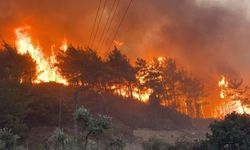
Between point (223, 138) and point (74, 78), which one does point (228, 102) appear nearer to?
point (74, 78)

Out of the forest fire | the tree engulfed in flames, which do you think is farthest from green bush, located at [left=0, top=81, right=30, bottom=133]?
the tree engulfed in flames

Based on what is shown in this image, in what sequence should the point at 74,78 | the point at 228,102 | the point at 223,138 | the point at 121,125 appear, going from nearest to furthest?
the point at 223,138 < the point at 121,125 < the point at 74,78 < the point at 228,102

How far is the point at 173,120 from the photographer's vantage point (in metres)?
66.1

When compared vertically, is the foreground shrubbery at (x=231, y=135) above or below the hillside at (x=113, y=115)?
below

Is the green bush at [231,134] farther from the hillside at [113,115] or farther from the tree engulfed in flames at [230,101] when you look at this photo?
the tree engulfed in flames at [230,101]

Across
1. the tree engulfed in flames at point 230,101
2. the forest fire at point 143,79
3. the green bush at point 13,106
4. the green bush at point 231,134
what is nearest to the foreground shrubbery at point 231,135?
the green bush at point 231,134

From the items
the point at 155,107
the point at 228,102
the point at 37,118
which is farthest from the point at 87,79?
the point at 228,102

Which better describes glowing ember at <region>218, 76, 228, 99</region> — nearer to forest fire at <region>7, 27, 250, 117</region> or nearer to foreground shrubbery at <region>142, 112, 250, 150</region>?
forest fire at <region>7, 27, 250, 117</region>

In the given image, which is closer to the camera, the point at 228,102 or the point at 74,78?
the point at 74,78

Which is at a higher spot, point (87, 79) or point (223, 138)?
point (87, 79)

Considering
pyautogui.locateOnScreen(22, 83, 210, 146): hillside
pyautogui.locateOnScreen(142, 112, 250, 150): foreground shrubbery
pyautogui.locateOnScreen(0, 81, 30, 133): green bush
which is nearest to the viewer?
pyautogui.locateOnScreen(142, 112, 250, 150): foreground shrubbery

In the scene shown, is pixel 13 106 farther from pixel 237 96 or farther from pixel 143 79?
pixel 237 96

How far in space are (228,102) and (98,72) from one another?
56514 mm

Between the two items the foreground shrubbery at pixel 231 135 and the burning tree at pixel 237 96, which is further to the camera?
the burning tree at pixel 237 96
